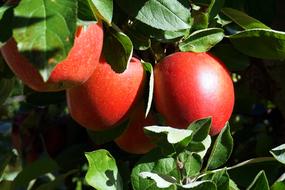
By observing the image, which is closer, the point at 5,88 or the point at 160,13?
the point at 160,13

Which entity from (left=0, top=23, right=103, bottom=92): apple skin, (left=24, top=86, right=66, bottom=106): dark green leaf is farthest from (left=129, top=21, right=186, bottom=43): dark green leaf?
(left=24, top=86, right=66, bottom=106): dark green leaf

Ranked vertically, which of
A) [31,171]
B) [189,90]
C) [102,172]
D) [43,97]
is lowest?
[31,171]

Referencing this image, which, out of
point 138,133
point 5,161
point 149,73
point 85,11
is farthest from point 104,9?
point 5,161

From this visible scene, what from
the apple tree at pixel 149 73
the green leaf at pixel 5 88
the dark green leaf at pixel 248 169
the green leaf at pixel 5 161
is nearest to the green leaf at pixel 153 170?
the apple tree at pixel 149 73

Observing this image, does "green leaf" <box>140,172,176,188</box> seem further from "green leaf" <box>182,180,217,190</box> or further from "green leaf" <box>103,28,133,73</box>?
"green leaf" <box>103,28,133,73</box>

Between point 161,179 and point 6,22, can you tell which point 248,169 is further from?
point 6,22

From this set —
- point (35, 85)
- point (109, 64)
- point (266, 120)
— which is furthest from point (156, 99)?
point (266, 120)

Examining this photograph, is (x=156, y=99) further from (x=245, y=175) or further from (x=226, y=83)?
(x=245, y=175)

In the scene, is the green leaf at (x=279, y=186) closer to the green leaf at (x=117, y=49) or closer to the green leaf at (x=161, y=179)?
the green leaf at (x=161, y=179)
